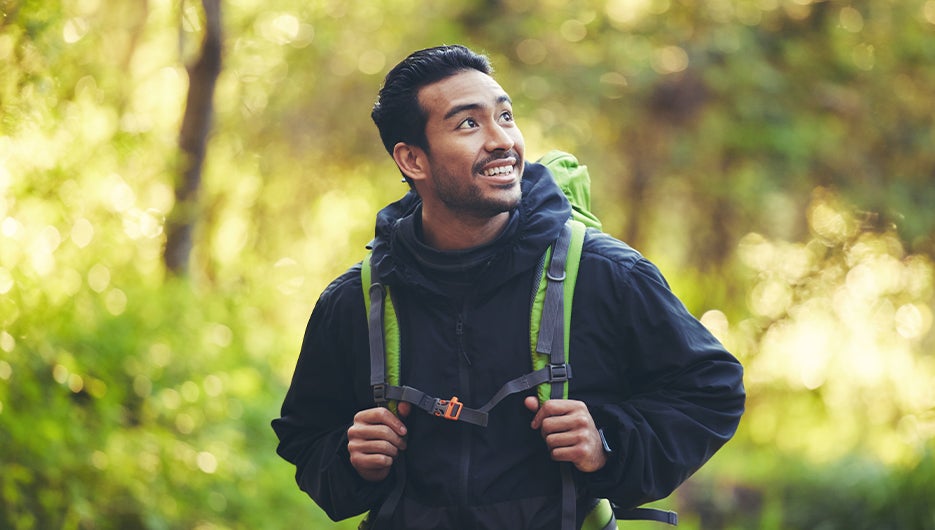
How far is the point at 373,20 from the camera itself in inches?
430

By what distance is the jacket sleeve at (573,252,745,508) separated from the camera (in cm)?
270

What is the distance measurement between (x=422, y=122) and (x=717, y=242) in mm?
10021

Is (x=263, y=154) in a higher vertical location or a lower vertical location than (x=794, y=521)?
higher

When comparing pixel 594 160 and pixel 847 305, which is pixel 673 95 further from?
pixel 847 305

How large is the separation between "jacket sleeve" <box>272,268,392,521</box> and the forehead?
520 millimetres

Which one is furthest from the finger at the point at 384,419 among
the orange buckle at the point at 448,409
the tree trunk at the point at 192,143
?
the tree trunk at the point at 192,143

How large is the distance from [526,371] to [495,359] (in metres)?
0.09

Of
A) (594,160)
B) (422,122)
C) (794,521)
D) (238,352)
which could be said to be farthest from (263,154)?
(422,122)

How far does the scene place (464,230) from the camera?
2.96m

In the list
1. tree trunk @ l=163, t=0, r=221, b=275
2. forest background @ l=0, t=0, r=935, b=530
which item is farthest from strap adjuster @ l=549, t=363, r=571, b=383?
tree trunk @ l=163, t=0, r=221, b=275

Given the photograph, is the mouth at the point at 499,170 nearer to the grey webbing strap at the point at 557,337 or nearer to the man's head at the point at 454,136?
the man's head at the point at 454,136

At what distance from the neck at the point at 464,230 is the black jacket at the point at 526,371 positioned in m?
0.07

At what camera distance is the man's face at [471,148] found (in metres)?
2.88

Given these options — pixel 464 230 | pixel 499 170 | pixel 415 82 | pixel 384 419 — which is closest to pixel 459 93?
pixel 415 82
